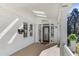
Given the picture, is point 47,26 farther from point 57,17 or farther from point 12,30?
point 12,30

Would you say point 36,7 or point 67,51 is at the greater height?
point 36,7

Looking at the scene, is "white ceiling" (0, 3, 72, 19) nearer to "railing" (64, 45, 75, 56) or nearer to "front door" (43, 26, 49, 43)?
"front door" (43, 26, 49, 43)

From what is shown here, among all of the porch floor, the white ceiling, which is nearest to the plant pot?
the porch floor

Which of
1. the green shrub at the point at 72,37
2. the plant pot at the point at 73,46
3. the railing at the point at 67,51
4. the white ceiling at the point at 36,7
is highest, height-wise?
the white ceiling at the point at 36,7

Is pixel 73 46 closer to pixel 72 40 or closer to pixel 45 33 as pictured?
pixel 72 40

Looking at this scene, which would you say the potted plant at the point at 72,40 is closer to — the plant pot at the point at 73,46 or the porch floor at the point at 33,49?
the plant pot at the point at 73,46

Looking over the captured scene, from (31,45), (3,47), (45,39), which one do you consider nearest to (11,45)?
(3,47)

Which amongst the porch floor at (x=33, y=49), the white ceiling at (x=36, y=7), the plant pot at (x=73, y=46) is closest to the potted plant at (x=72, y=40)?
the plant pot at (x=73, y=46)

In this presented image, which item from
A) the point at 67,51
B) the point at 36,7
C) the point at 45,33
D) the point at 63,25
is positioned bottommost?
the point at 67,51

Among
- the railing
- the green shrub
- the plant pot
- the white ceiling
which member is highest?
the white ceiling

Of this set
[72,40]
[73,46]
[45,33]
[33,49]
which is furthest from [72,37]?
[33,49]

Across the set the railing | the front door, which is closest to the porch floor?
the front door

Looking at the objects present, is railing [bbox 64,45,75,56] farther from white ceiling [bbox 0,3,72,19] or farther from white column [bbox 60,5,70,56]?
white ceiling [bbox 0,3,72,19]

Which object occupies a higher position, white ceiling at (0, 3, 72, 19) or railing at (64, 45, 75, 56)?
white ceiling at (0, 3, 72, 19)
